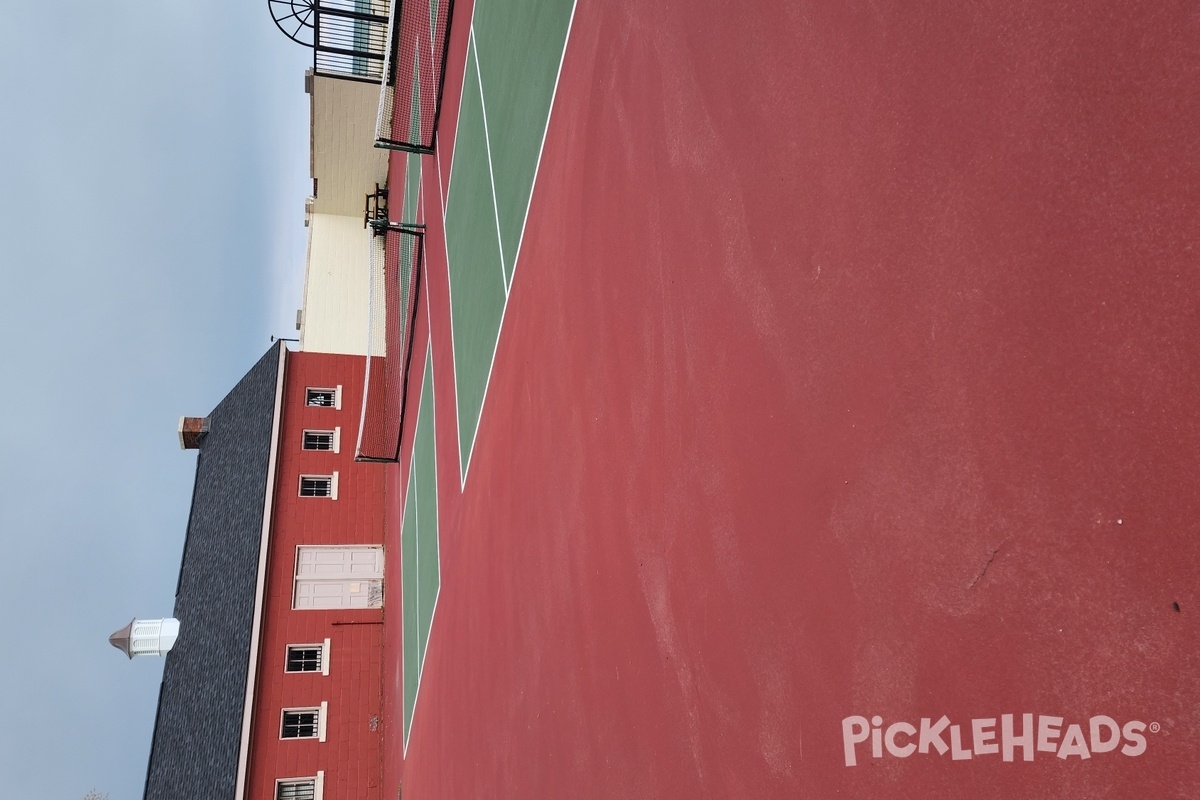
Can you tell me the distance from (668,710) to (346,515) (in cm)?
1495

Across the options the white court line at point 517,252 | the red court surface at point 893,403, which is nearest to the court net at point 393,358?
the white court line at point 517,252

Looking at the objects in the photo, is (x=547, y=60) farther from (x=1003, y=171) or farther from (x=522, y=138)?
(x=1003, y=171)

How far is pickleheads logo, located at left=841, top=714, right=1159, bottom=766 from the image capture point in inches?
54.1

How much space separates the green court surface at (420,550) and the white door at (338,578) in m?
3.36

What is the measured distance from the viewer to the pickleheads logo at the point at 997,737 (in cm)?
137

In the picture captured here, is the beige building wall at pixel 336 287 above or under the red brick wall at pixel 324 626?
above

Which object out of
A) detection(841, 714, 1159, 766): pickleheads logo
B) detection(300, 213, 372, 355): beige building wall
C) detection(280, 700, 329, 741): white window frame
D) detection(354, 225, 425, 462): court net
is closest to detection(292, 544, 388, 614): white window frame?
detection(280, 700, 329, 741): white window frame

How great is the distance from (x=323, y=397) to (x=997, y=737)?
1824cm

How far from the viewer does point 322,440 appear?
57.8ft

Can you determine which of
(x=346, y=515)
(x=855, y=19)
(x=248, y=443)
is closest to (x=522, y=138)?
(x=855, y=19)

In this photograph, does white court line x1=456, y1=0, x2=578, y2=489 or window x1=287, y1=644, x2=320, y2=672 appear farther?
window x1=287, y1=644, x2=320, y2=672

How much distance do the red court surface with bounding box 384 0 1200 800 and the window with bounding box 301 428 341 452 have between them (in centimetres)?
1471

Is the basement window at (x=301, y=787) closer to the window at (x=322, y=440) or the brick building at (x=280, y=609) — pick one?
the brick building at (x=280, y=609)

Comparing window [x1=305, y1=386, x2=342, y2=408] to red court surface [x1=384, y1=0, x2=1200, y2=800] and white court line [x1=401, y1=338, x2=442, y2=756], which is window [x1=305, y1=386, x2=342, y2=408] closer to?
white court line [x1=401, y1=338, x2=442, y2=756]
